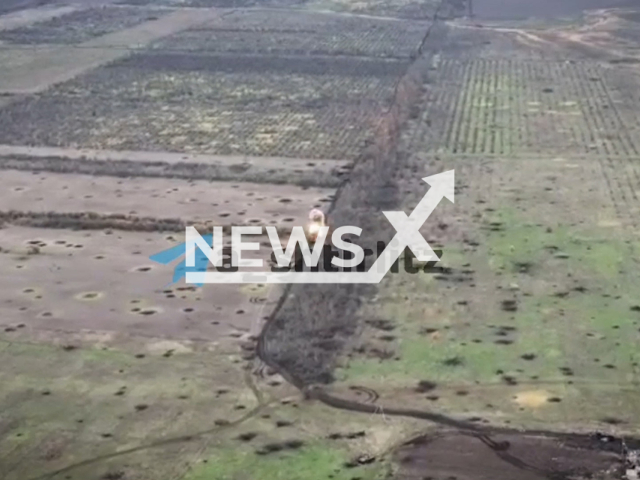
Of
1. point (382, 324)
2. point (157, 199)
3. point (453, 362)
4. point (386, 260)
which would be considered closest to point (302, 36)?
point (157, 199)

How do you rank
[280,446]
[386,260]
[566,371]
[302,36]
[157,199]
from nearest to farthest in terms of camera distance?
[280,446], [566,371], [386,260], [157,199], [302,36]

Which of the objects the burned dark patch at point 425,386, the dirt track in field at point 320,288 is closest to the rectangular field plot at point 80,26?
the dirt track in field at point 320,288

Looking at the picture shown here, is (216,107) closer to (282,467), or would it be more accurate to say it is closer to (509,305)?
(509,305)

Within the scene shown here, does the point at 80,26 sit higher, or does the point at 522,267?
the point at 80,26

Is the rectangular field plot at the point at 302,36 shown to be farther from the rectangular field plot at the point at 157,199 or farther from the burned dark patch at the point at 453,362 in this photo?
the burned dark patch at the point at 453,362

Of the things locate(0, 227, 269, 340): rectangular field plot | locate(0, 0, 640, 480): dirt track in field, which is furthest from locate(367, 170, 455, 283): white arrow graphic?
locate(0, 227, 269, 340): rectangular field plot

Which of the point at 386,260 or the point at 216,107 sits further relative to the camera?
the point at 216,107

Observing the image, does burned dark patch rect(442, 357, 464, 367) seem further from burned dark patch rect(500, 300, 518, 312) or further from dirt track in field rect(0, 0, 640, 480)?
burned dark patch rect(500, 300, 518, 312)

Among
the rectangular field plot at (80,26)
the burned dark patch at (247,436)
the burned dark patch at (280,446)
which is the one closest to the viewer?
the burned dark patch at (280,446)
